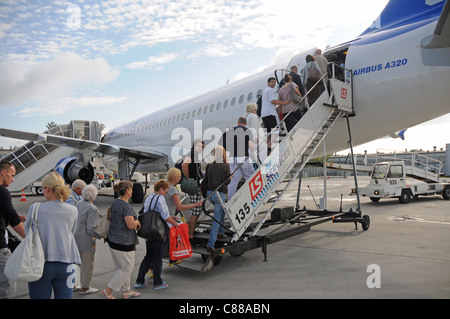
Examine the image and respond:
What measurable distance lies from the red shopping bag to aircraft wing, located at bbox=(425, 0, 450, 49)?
202 inches

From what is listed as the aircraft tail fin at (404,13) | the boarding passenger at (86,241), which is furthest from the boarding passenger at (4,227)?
the aircraft tail fin at (404,13)

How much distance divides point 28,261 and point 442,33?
7.17 metres

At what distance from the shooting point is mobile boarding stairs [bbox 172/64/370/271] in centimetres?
552

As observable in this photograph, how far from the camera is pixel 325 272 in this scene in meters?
5.20

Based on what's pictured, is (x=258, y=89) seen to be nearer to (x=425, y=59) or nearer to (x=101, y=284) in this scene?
(x=425, y=59)

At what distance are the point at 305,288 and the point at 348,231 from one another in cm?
464

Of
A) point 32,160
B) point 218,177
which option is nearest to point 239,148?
point 218,177

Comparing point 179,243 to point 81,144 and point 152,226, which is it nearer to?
point 152,226

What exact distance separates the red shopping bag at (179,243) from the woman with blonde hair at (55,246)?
4.80 ft

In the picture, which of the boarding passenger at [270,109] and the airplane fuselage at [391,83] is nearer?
the airplane fuselage at [391,83]

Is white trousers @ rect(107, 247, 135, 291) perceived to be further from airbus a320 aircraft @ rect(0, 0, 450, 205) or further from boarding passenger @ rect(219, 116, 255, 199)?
airbus a320 aircraft @ rect(0, 0, 450, 205)

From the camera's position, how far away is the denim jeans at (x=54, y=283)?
3250mm

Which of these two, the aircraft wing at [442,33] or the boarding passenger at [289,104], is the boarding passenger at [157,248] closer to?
the boarding passenger at [289,104]
